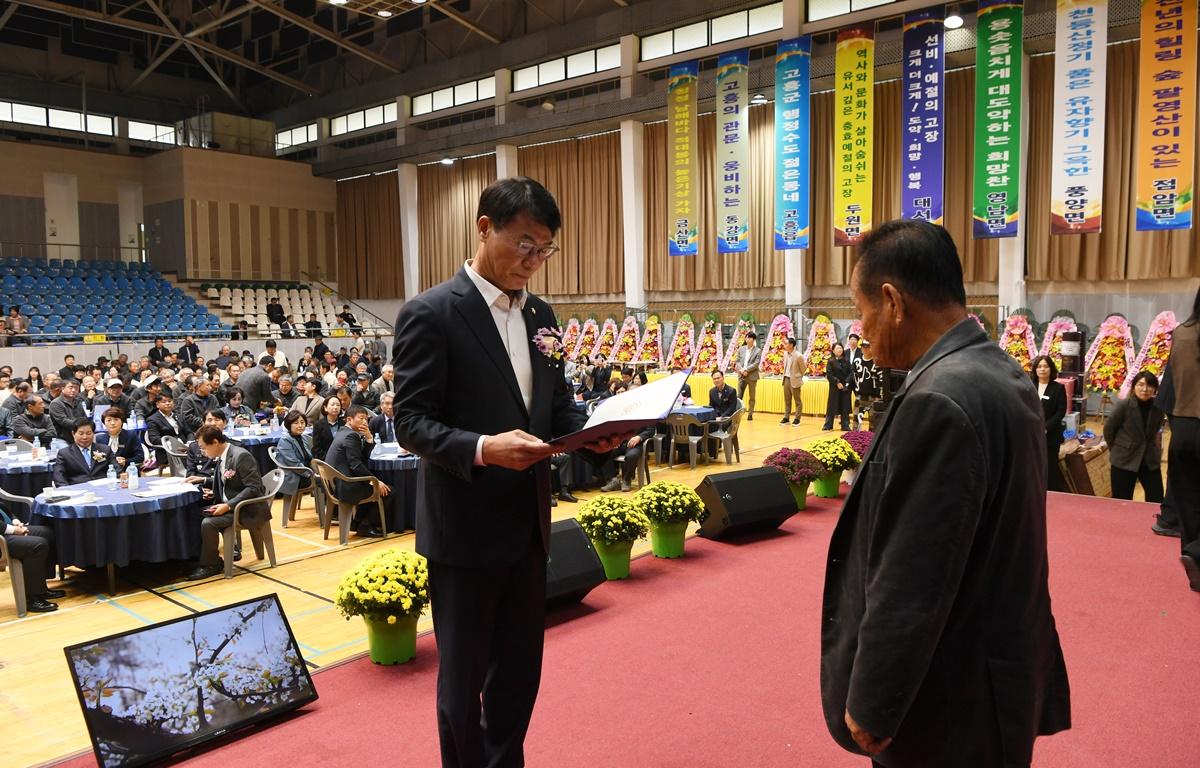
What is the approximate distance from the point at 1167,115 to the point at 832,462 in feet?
25.1

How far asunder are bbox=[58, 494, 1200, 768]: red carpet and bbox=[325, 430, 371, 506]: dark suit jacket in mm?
2790

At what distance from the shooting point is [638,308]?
1912cm

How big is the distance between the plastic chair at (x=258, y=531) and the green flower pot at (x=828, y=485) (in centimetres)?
448

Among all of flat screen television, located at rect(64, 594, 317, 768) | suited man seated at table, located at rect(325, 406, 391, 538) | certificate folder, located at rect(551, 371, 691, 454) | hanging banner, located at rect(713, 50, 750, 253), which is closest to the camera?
certificate folder, located at rect(551, 371, 691, 454)

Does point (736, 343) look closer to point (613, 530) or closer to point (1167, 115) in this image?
point (1167, 115)

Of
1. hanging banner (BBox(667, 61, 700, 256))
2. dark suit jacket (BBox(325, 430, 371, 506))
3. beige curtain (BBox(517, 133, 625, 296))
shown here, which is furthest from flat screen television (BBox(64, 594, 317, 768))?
beige curtain (BBox(517, 133, 625, 296))

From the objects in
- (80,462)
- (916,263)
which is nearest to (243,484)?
(80,462)

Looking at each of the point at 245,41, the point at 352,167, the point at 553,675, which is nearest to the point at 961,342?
the point at 553,675

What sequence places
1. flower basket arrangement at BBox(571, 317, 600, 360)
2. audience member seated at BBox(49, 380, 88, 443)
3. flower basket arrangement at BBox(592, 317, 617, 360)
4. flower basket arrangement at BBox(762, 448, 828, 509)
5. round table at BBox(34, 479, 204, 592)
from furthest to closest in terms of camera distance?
flower basket arrangement at BBox(571, 317, 600, 360), flower basket arrangement at BBox(592, 317, 617, 360), audience member seated at BBox(49, 380, 88, 443), flower basket arrangement at BBox(762, 448, 828, 509), round table at BBox(34, 479, 204, 592)

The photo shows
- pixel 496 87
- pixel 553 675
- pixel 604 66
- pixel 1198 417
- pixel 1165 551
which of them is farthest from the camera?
pixel 496 87

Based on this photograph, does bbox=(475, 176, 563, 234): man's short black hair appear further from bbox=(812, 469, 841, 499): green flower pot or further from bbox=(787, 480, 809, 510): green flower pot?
bbox=(812, 469, 841, 499): green flower pot

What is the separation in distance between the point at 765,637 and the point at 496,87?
60.6 ft

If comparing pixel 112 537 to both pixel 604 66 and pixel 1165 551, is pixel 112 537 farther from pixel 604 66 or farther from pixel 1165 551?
pixel 604 66

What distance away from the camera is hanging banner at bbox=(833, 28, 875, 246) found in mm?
13664
